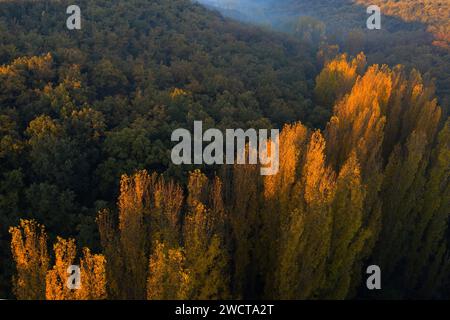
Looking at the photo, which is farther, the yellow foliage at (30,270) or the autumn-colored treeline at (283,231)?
the autumn-colored treeline at (283,231)

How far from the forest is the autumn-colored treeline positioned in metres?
0.07

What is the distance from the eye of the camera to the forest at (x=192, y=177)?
13.5 metres

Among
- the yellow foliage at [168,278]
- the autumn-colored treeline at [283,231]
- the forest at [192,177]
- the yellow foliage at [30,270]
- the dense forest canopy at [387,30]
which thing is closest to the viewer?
the yellow foliage at [168,278]

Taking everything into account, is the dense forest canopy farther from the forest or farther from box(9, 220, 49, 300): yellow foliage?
box(9, 220, 49, 300): yellow foliage

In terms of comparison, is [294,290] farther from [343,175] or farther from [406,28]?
[406,28]

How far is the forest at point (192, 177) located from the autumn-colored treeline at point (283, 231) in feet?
0.23

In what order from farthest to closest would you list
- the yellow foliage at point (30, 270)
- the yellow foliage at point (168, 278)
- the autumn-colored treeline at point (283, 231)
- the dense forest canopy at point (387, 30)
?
the dense forest canopy at point (387, 30), the autumn-colored treeline at point (283, 231), the yellow foliage at point (30, 270), the yellow foliage at point (168, 278)

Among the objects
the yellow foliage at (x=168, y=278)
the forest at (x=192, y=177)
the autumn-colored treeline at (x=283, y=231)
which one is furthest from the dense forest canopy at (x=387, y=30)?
the yellow foliage at (x=168, y=278)

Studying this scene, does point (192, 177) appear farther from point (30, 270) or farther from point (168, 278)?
point (30, 270)

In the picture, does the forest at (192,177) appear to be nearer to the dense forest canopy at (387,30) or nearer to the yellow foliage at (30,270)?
the yellow foliage at (30,270)

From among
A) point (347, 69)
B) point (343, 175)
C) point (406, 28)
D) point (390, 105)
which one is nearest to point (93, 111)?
point (343, 175)

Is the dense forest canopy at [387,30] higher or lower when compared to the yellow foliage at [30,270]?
higher

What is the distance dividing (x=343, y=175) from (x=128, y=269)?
9786 millimetres
